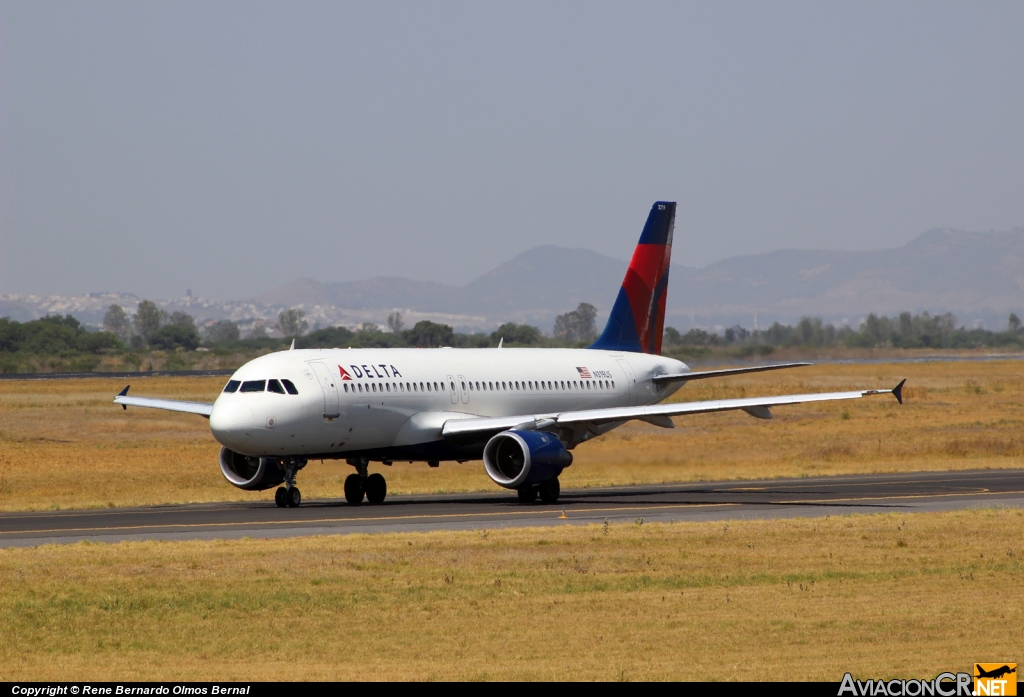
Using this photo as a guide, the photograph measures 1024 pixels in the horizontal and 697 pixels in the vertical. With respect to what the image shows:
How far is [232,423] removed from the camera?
35.3 m

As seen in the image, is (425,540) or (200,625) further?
(425,540)

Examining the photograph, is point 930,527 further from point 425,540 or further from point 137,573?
point 137,573

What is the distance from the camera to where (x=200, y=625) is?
1875 cm

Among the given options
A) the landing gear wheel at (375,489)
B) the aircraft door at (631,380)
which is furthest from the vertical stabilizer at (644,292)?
the landing gear wheel at (375,489)

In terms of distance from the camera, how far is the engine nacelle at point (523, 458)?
36969 millimetres

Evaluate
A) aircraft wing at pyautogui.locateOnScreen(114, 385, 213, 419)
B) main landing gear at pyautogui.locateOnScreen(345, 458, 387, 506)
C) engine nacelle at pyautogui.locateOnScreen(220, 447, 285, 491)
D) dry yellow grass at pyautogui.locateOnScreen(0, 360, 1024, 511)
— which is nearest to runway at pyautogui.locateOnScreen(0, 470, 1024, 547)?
main landing gear at pyautogui.locateOnScreen(345, 458, 387, 506)

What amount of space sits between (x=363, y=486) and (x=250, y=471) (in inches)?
126

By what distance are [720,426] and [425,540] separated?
4429 cm

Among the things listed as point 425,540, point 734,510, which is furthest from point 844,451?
point 425,540

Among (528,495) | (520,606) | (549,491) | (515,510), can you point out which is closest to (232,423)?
(515,510)

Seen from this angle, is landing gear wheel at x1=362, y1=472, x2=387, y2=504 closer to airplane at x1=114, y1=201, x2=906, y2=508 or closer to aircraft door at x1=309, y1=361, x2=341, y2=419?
airplane at x1=114, y1=201, x2=906, y2=508

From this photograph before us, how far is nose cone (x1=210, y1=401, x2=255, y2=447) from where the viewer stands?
35.3 metres

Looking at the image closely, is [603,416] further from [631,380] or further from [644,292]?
[644,292]

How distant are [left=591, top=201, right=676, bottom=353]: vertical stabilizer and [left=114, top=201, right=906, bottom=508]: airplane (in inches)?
168
